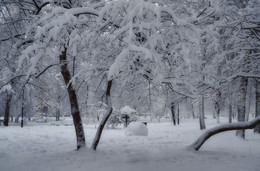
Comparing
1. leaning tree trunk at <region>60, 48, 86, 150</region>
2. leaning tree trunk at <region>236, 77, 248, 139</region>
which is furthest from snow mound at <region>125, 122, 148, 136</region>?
leaning tree trunk at <region>60, 48, 86, 150</region>

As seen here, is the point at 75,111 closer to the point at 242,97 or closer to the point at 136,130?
the point at 136,130

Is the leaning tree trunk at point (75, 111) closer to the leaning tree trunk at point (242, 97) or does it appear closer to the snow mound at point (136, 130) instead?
the snow mound at point (136, 130)

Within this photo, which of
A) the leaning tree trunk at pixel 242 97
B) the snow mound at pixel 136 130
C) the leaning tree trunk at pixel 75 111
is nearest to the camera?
the leaning tree trunk at pixel 75 111

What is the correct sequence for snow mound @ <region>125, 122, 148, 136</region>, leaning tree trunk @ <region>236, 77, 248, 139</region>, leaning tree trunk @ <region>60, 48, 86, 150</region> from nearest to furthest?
leaning tree trunk @ <region>60, 48, 86, 150</region>, leaning tree trunk @ <region>236, 77, 248, 139</region>, snow mound @ <region>125, 122, 148, 136</region>

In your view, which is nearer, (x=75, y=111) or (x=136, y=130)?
(x=75, y=111)

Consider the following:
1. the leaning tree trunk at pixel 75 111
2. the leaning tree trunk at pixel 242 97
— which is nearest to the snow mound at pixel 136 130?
the leaning tree trunk at pixel 242 97

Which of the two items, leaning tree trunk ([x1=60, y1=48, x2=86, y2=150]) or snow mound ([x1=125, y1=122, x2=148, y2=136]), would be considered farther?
snow mound ([x1=125, y1=122, x2=148, y2=136])

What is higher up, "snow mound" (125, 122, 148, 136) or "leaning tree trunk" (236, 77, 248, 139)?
"leaning tree trunk" (236, 77, 248, 139)

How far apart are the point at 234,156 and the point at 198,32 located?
4408 mm

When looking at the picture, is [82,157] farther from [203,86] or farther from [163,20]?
[203,86]

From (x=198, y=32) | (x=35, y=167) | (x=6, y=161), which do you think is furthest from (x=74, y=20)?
(x=6, y=161)

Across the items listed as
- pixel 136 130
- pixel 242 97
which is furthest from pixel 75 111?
pixel 242 97

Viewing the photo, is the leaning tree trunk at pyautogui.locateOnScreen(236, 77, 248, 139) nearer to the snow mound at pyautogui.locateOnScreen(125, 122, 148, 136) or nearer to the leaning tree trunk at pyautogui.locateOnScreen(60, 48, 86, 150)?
the snow mound at pyautogui.locateOnScreen(125, 122, 148, 136)

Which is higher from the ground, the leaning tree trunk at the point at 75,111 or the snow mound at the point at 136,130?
the leaning tree trunk at the point at 75,111
